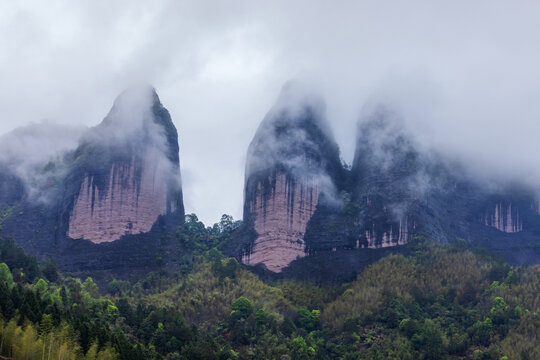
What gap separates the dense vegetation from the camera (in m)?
73.8

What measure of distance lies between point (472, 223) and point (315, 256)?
53.3 feet

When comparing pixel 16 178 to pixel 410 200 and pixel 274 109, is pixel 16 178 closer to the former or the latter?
pixel 274 109

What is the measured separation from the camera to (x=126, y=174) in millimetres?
103312

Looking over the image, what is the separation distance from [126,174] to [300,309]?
83.5ft

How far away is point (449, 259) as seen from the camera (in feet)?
296

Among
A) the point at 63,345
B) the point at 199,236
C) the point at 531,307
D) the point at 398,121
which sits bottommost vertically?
the point at 63,345

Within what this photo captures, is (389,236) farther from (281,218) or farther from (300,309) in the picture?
(300,309)

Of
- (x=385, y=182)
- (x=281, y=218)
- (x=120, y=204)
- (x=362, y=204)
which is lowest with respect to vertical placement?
(x=281, y=218)

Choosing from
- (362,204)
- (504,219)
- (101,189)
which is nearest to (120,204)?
(101,189)

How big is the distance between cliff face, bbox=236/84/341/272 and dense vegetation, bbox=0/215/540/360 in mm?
4069

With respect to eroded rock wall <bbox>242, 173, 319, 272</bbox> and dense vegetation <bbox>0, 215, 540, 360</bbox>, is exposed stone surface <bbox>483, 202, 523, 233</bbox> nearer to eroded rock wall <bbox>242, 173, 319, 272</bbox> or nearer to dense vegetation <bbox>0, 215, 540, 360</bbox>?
dense vegetation <bbox>0, 215, 540, 360</bbox>

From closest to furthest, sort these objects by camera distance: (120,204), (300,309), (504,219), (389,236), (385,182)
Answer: (300,309), (389,236), (385,182), (120,204), (504,219)

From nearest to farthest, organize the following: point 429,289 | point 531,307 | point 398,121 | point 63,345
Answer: point 63,345
point 531,307
point 429,289
point 398,121

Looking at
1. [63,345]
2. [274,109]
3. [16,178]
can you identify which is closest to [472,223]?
[274,109]
